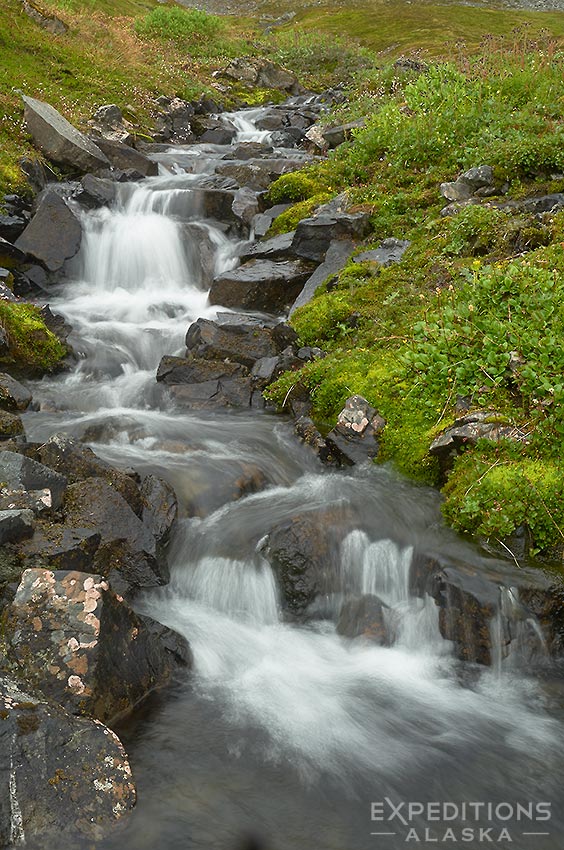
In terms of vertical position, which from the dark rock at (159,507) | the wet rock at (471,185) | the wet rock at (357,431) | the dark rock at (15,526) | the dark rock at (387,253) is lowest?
the dark rock at (159,507)

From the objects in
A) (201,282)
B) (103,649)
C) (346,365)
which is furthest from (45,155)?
(103,649)

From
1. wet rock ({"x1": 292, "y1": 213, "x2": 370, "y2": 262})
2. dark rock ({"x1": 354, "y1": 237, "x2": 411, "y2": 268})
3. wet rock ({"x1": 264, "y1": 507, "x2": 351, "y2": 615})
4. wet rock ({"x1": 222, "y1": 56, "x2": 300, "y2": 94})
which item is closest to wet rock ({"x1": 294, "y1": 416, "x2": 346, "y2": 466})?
wet rock ({"x1": 264, "y1": 507, "x2": 351, "y2": 615})

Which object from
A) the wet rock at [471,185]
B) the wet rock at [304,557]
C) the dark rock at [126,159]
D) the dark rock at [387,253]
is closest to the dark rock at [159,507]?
the wet rock at [304,557]

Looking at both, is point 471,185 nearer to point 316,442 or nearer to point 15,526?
point 316,442

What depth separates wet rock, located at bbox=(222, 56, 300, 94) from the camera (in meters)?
31.7

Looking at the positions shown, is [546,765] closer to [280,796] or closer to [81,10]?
[280,796]

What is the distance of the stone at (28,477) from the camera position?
20.0 feet

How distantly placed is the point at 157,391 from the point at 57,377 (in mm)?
1650

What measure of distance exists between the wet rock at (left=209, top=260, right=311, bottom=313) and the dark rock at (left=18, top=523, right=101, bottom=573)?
22.8 ft

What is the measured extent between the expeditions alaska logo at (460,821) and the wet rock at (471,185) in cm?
988

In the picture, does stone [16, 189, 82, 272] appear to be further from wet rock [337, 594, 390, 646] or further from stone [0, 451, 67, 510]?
wet rock [337, 594, 390, 646]

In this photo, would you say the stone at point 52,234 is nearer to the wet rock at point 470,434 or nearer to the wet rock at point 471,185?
the wet rock at point 471,185

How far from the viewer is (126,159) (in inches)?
701

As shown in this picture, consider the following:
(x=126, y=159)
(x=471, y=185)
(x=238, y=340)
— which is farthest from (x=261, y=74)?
(x=238, y=340)
